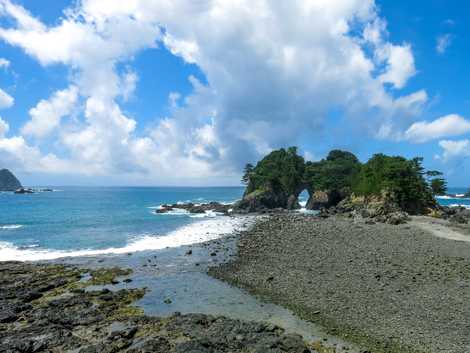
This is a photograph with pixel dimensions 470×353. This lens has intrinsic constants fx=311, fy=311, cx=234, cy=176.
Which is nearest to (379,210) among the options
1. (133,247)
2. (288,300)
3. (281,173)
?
(281,173)

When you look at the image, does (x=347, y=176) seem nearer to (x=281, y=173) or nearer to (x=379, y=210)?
(x=281, y=173)

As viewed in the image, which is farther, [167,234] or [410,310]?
[167,234]

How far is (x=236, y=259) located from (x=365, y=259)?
37.1 ft

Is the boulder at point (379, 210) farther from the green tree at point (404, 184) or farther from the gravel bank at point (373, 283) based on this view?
the gravel bank at point (373, 283)

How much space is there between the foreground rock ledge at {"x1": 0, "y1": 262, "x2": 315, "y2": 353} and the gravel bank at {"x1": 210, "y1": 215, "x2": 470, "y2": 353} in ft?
11.5

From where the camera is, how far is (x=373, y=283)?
19.9 m

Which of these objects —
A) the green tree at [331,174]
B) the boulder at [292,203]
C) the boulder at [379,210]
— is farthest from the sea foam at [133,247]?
the green tree at [331,174]

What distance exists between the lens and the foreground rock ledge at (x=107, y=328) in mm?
13180

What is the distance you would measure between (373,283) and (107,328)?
52.0 ft

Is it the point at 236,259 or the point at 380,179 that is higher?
the point at 380,179

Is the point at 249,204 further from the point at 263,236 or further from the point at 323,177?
the point at 263,236

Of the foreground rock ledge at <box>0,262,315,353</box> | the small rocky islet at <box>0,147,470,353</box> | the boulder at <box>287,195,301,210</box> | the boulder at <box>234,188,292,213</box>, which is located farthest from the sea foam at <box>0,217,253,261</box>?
the boulder at <box>287,195,301,210</box>

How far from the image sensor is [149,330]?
15.1 m

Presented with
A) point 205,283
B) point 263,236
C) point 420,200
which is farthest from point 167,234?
point 420,200
